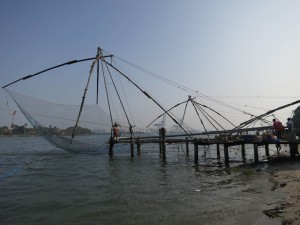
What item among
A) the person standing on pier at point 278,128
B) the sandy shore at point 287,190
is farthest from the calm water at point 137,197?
the person standing on pier at point 278,128

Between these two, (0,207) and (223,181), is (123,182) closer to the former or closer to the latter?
(223,181)

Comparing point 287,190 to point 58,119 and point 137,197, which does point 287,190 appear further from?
point 58,119

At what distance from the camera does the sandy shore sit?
7.85 meters

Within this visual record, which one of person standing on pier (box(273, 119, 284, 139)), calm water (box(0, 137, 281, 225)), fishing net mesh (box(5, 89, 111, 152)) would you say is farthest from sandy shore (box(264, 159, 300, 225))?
fishing net mesh (box(5, 89, 111, 152))

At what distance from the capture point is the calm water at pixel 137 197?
362 inches

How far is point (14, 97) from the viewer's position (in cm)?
2172

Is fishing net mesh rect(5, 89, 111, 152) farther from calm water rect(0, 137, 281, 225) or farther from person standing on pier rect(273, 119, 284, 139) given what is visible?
person standing on pier rect(273, 119, 284, 139)

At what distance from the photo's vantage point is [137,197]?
39.4 feet

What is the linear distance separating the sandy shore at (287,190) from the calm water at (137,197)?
36cm

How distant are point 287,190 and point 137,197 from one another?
5657mm

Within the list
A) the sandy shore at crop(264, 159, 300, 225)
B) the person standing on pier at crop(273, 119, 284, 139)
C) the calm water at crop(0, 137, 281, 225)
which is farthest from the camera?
the person standing on pier at crop(273, 119, 284, 139)

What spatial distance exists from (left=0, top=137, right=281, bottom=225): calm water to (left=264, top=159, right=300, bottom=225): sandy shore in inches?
14.0

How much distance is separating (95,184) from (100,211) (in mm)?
5109

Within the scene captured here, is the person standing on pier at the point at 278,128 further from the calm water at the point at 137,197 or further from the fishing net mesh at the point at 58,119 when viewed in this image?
the fishing net mesh at the point at 58,119
